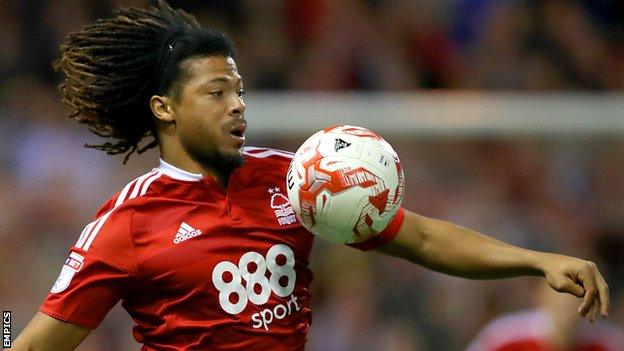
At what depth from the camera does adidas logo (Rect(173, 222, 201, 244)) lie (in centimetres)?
369

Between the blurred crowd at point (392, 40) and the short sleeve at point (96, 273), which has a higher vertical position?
the short sleeve at point (96, 273)

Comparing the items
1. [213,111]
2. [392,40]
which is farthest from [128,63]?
[392,40]

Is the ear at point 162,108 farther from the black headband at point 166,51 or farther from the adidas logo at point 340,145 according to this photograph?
the adidas logo at point 340,145

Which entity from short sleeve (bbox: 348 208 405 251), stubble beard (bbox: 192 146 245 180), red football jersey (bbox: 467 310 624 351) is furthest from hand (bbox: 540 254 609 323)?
red football jersey (bbox: 467 310 624 351)

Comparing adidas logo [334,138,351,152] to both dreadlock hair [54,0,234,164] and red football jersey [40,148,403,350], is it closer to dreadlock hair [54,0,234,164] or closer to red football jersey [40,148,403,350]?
red football jersey [40,148,403,350]

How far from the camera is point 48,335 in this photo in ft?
12.0

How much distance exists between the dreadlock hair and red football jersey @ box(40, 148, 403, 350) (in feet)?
0.87

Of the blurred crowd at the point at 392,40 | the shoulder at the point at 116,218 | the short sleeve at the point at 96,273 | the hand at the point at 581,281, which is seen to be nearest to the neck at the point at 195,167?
the shoulder at the point at 116,218

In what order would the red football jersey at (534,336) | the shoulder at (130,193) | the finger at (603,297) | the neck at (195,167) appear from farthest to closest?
the red football jersey at (534,336) → the neck at (195,167) → the shoulder at (130,193) → the finger at (603,297)

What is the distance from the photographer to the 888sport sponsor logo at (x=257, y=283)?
3.69 metres

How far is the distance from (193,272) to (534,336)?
2552mm

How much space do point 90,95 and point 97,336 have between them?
2.76 m

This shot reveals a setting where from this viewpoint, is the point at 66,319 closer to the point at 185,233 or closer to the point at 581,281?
the point at 185,233

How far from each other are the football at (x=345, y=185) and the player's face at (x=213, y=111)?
0.22 meters
